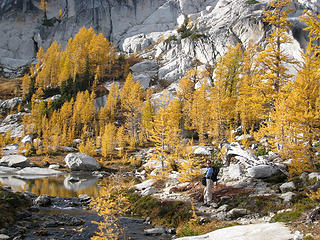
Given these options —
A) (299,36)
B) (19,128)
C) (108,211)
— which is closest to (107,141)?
(19,128)

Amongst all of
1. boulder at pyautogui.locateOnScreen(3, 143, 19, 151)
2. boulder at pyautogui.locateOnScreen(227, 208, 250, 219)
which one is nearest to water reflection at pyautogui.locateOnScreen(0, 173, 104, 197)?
boulder at pyautogui.locateOnScreen(227, 208, 250, 219)

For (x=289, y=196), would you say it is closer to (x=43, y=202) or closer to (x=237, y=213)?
(x=237, y=213)

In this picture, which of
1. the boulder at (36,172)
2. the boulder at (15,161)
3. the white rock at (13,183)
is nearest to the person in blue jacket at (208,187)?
the white rock at (13,183)

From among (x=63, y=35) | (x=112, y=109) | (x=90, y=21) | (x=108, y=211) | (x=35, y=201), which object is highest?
(x=90, y=21)

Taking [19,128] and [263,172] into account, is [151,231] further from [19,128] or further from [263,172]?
[19,128]

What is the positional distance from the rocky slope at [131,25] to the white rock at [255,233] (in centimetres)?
7381

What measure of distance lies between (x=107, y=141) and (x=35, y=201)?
2478 centimetres

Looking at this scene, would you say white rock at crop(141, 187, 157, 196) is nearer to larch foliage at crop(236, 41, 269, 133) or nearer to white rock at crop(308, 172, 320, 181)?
white rock at crop(308, 172, 320, 181)

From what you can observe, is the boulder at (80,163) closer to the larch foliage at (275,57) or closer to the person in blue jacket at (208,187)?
the larch foliage at (275,57)

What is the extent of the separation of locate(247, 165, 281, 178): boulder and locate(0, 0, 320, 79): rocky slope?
67625mm

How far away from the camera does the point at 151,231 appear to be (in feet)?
37.5

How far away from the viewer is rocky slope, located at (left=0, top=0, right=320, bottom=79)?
81625 mm

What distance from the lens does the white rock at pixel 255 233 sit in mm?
6352

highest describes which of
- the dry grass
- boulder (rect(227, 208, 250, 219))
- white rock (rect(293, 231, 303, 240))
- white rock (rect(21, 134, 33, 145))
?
the dry grass
